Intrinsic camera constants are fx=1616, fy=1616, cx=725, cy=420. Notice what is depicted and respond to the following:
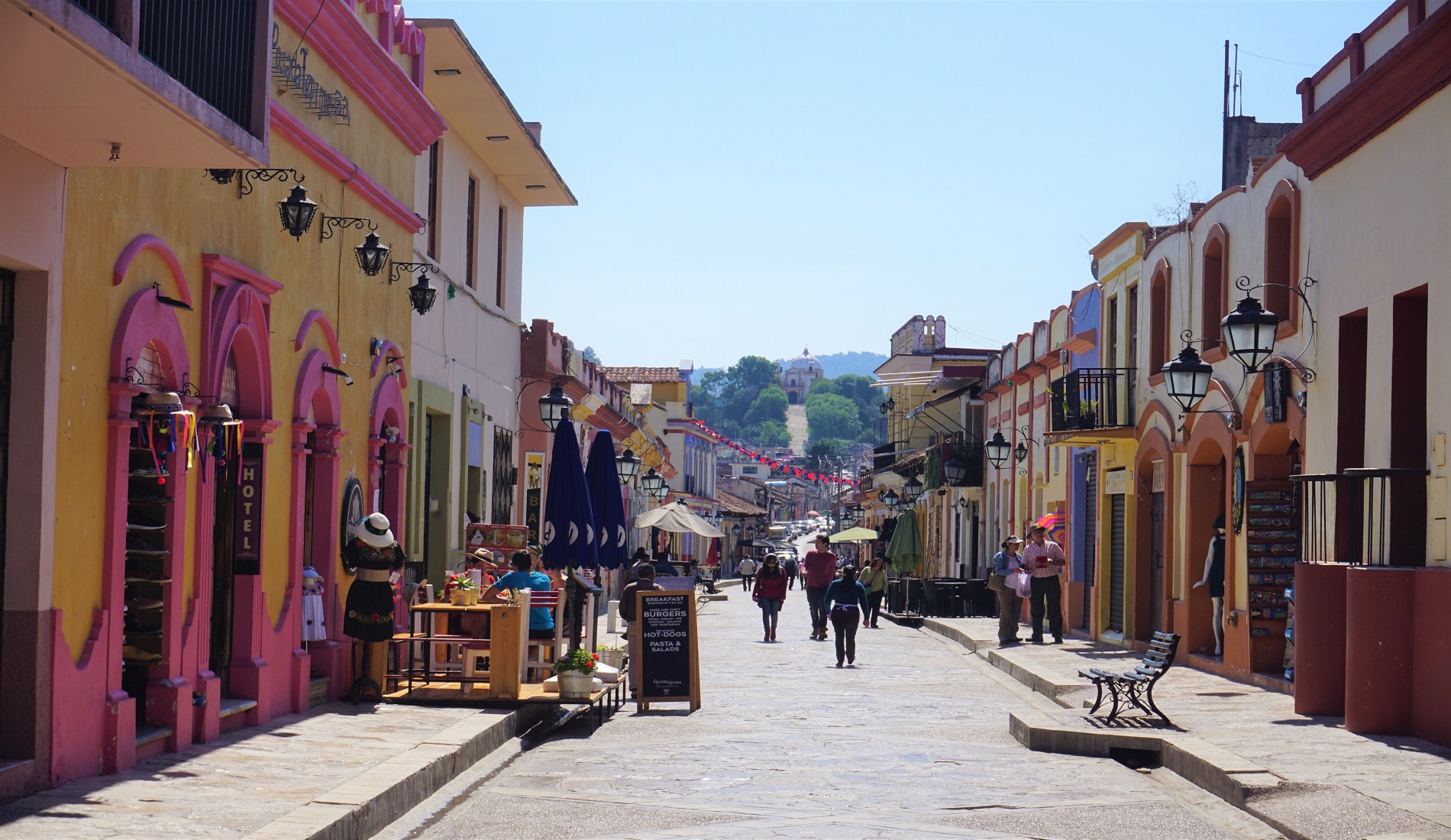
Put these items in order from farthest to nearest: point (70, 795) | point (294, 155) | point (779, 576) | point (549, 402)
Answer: point (779, 576), point (549, 402), point (294, 155), point (70, 795)

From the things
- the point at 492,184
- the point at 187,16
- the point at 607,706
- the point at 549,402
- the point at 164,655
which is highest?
the point at 492,184

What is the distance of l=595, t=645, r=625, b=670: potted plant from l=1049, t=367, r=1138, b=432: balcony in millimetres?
9156

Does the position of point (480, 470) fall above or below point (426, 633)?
above

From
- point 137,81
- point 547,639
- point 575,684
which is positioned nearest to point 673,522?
point 547,639

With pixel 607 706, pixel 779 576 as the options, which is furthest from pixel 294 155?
pixel 779 576

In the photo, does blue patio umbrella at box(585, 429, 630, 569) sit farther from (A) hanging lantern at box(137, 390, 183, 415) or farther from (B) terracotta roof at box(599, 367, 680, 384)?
(B) terracotta roof at box(599, 367, 680, 384)

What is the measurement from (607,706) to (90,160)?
813 cm

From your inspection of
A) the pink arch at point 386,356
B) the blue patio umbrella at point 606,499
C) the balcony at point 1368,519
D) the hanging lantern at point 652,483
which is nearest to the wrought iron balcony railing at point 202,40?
the pink arch at point 386,356

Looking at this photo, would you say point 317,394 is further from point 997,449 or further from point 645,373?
point 645,373

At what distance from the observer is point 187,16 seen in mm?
8758

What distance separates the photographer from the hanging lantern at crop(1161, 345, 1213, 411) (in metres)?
16.8

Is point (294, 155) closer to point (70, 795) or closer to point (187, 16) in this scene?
point (187, 16)

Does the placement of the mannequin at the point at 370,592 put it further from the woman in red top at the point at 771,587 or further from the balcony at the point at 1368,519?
the woman in red top at the point at 771,587

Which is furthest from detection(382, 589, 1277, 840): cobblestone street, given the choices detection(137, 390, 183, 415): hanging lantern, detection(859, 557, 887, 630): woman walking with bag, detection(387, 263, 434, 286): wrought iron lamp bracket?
detection(859, 557, 887, 630): woman walking with bag
